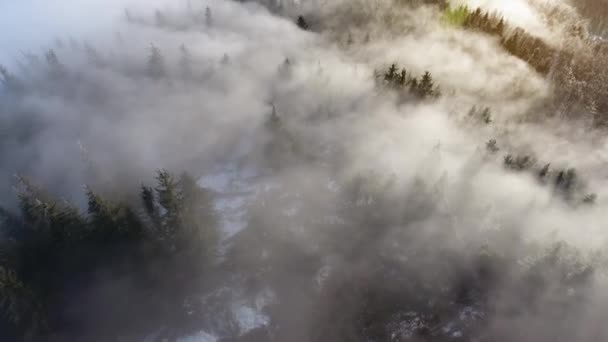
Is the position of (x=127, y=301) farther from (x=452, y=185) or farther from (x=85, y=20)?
(x=85, y=20)

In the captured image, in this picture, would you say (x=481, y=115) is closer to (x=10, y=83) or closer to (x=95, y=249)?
(x=95, y=249)

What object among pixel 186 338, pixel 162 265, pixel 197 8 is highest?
pixel 197 8

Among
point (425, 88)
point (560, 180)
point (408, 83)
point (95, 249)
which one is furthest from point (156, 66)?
point (560, 180)

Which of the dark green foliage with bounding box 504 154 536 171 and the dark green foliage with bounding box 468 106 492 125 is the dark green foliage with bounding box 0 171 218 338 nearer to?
the dark green foliage with bounding box 504 154 536 171

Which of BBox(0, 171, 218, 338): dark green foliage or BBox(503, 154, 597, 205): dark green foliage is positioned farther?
BBox(503, 154, 597, 205): dark green foliage

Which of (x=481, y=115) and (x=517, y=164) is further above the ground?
(x=481, y=115)

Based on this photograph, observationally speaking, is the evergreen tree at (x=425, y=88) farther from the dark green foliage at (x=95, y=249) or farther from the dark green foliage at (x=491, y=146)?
the dark green foliage at (x=95, y=249)

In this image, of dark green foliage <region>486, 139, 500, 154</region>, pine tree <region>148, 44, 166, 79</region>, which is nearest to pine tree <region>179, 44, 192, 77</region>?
pine tree <region>148, 44, 166, 79</region>

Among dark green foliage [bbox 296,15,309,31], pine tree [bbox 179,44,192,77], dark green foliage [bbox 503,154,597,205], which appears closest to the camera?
dark green foliage [bbox 503,154,597,205]

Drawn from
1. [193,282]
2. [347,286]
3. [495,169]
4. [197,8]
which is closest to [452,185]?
[495,169]
